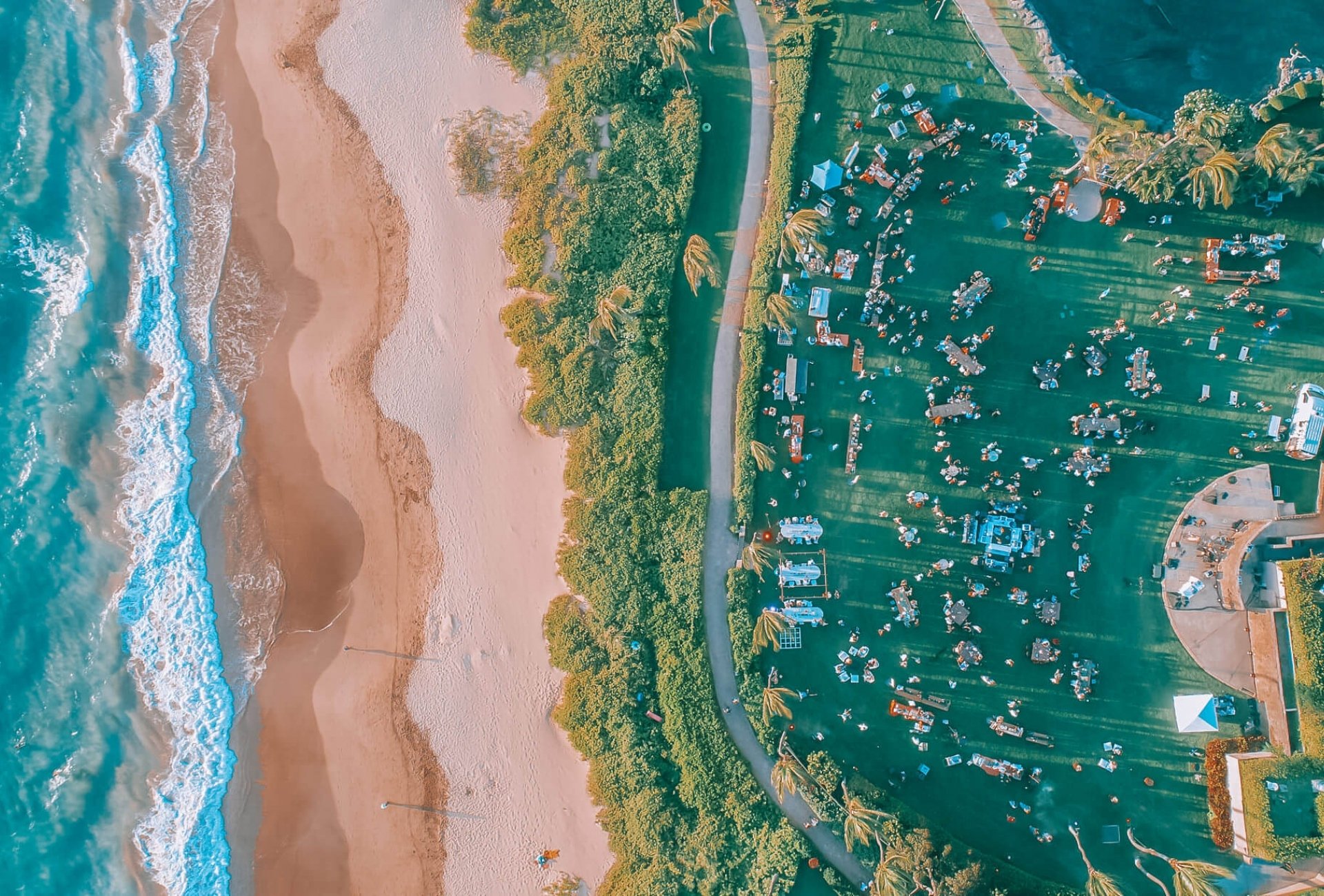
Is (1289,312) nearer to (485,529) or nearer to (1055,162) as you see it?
(1055,162)

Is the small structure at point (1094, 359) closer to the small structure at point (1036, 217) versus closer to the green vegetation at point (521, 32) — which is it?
the small structure at point (1036, 217)

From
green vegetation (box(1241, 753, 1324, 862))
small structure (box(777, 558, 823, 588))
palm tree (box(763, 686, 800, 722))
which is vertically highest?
small structure (box(777, 558, 823, 588))

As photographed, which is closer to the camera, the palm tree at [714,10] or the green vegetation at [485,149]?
the palm tree at [714,10]

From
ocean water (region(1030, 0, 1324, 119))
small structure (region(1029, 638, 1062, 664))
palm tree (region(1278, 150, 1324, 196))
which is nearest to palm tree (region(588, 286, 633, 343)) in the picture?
small structure (region(1029, 638, 1062, 664))

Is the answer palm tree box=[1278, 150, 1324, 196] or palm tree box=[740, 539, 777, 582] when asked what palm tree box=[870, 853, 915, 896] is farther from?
palm tree box=[1278, 150, 1324, 196]

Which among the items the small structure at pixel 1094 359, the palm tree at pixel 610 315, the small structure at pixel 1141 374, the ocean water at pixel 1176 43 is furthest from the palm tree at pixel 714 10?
the small structure at pixel 1141 374

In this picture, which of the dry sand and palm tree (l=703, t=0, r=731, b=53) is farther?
the dry sand

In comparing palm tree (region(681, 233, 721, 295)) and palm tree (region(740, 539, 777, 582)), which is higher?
palm tree (region(681, 233, 721, 295))

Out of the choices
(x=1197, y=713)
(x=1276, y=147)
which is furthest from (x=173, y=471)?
(x=1276, y=147)
